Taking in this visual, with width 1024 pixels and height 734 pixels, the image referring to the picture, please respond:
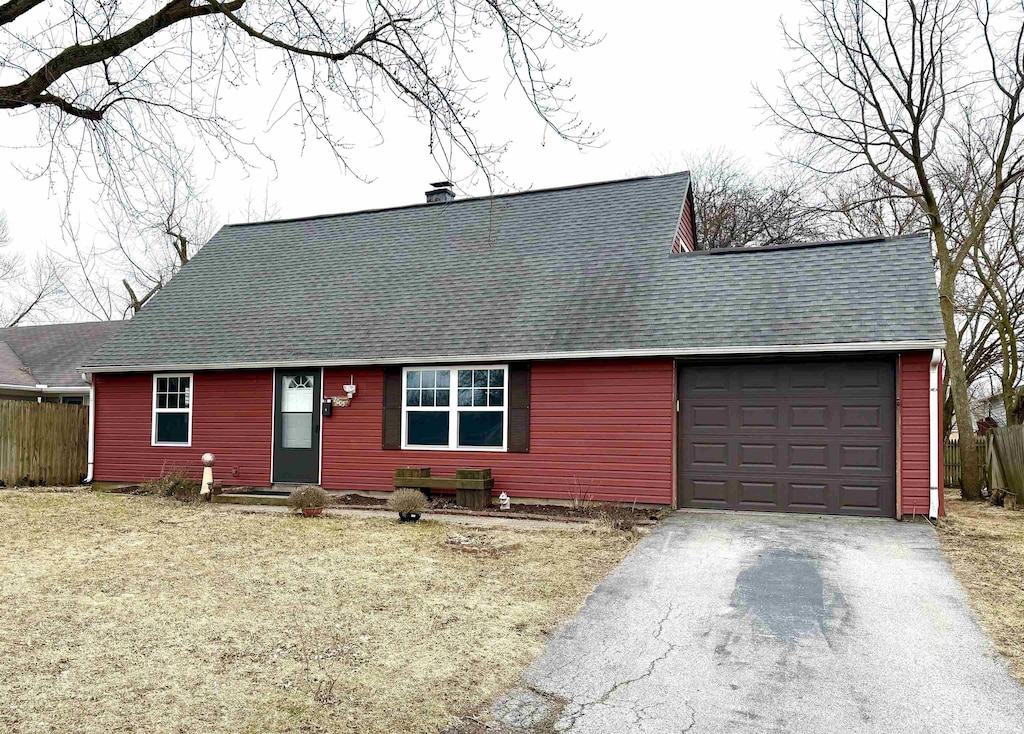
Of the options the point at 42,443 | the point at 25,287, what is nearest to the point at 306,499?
the point at 42,443

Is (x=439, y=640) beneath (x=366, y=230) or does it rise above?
beneath

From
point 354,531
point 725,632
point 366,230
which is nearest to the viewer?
point 725,632

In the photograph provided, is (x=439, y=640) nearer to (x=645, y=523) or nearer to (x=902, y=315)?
(x=645, y=523)

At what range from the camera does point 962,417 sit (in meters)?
15.1

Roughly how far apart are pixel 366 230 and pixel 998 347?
16.9 m

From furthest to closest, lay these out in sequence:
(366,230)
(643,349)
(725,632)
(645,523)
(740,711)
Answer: (366,230), (643,349), (645,523), (725,632), (740,711)

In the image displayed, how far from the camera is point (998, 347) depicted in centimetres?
2116

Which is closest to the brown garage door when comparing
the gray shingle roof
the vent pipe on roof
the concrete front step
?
the concrete front step

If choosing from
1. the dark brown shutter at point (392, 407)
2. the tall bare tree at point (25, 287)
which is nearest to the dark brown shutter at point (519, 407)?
the dark brown shutter at point (392, 407)

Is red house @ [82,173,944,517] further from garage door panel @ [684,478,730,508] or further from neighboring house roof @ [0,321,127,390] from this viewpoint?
neighboring house roof @ [0,321,127,390]

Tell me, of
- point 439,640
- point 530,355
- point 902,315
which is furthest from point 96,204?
point 902,315

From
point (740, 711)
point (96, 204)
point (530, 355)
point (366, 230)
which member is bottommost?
point (740, 711)

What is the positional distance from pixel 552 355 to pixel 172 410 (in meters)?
7.07

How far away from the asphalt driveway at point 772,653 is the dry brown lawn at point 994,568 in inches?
5.4
